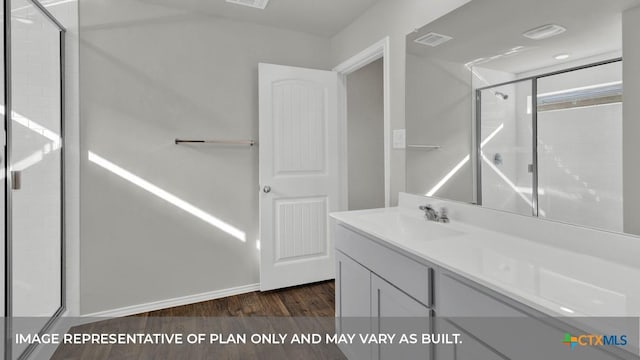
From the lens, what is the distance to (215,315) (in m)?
2.40

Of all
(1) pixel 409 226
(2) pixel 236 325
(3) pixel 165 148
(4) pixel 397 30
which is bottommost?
(2) pixel 236 325

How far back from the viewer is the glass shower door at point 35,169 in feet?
5.32

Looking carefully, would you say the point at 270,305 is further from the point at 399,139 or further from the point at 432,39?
the point at 432,39

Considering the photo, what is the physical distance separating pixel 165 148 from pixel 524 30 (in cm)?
239

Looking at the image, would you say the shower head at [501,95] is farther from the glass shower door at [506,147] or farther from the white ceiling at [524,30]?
the white ceiling at [524,30]

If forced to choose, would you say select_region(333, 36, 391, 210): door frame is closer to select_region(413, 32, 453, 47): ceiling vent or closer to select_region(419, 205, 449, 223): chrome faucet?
select_region(413, 32, 453, 47): ceiling vent

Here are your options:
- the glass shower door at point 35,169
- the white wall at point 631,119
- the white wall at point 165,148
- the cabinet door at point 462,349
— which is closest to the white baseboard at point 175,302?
the white wall at point 165,148

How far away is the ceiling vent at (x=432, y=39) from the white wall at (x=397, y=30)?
0.09m

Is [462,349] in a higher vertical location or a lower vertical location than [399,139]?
lower

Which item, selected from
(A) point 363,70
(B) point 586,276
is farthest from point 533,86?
(A) point 363,70

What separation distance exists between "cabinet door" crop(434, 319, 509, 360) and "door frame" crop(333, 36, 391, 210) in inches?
49.9

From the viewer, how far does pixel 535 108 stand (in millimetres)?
1342

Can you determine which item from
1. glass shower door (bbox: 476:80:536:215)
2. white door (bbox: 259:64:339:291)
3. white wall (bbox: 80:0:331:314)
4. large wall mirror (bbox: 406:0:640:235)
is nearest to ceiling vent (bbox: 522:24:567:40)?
large wall mirror (bbox: 406:0:640:235)

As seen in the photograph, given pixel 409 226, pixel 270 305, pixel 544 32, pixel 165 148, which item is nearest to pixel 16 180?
pixel 165 148
